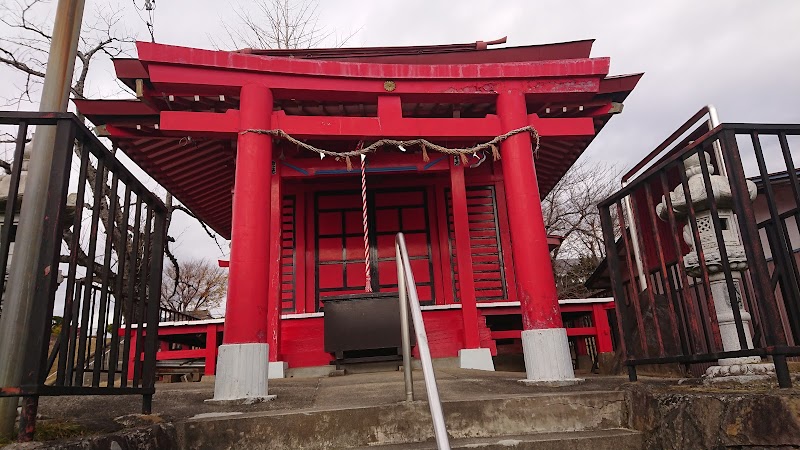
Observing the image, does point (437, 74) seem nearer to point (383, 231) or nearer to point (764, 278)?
point (383, 231)

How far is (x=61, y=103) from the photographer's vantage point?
8.12 ft

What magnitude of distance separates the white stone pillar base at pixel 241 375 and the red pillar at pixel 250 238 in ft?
0.35

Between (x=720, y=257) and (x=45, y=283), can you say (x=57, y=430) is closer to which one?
(x=45, y=283)

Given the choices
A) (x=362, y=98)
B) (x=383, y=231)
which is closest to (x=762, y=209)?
(x=383, y=231)

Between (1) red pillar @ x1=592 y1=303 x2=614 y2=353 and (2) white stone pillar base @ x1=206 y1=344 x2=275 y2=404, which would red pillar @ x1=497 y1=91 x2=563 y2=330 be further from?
(1) red pillar @ x1=592 y1=303 x2=614 y2=353

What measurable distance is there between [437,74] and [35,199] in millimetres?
4280

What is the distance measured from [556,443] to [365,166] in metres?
4.95

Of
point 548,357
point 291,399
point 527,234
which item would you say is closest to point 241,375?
point 291,399

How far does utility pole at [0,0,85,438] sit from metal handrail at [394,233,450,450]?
53.0 inches

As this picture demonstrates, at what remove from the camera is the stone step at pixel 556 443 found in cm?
239

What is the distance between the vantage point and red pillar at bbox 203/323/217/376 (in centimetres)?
702

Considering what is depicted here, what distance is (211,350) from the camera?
23.3ft

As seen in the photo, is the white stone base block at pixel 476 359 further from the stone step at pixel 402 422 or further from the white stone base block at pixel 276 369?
the stone step at pixel 402 422

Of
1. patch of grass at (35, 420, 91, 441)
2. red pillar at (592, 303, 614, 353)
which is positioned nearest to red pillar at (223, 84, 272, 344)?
patch of grass at (35, 420, 91, 441)
